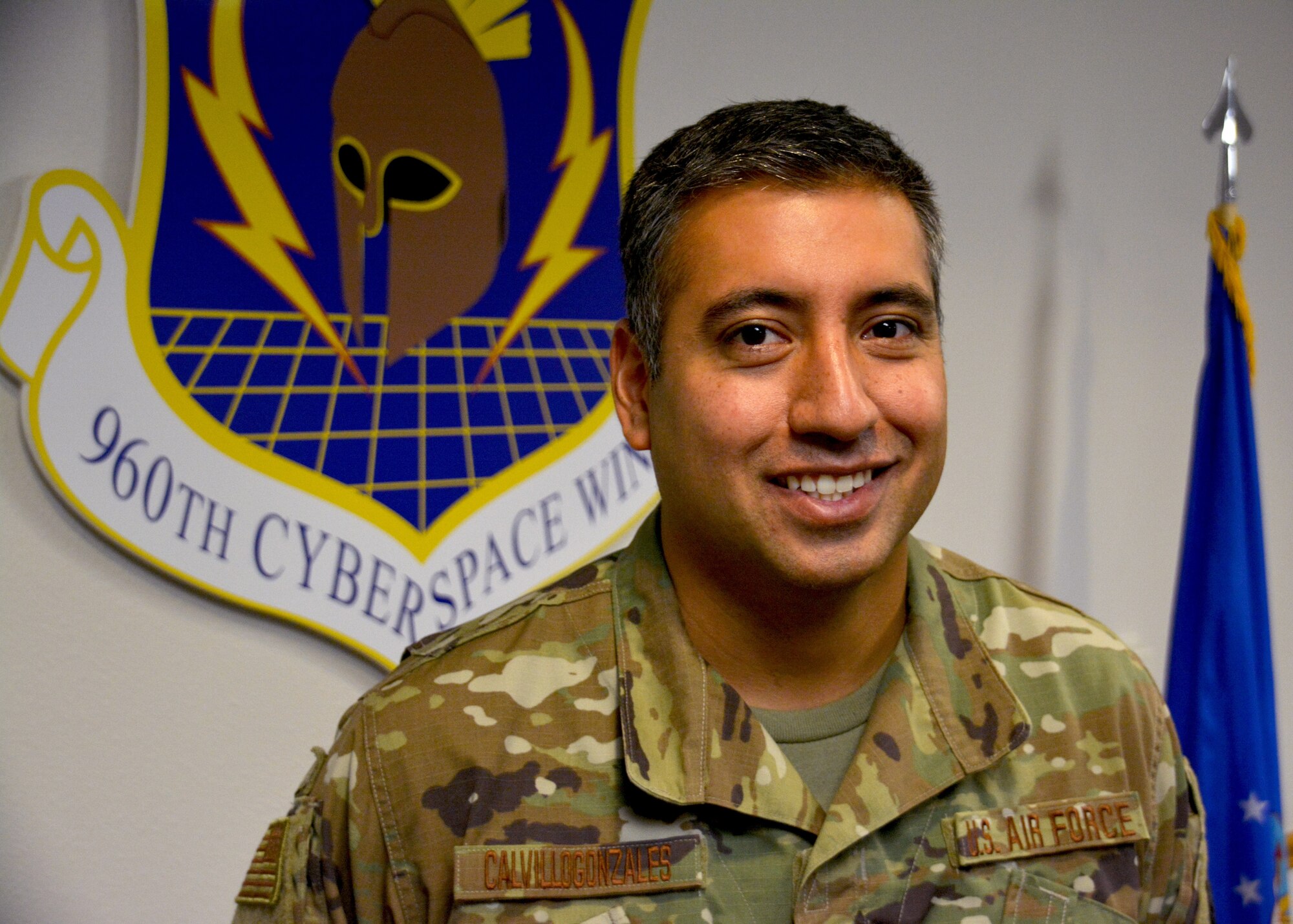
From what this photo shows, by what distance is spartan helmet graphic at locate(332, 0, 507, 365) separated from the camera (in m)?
1.49

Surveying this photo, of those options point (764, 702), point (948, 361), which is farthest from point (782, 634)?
point (948, 361)

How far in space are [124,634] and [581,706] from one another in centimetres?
70

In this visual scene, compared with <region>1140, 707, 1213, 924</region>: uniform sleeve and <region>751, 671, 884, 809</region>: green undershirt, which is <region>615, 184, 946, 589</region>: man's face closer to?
<region>751, 671, 884, 809</region>: green undershirt

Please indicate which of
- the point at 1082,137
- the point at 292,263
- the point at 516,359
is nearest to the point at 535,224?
the point at 516,359

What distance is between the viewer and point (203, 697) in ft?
4.63

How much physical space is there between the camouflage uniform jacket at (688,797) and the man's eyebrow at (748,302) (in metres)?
0.26

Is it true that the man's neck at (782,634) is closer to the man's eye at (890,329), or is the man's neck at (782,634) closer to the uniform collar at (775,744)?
the uniform collar at (775,744)

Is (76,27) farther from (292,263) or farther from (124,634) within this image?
(124,634)

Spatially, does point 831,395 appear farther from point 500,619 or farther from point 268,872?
point 268,872

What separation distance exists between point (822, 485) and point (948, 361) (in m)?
1.17

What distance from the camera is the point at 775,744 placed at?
95 centimetres

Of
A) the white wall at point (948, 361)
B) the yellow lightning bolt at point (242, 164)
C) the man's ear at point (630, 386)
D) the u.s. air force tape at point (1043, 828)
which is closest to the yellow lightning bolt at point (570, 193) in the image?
the white wall at point (948, 361)

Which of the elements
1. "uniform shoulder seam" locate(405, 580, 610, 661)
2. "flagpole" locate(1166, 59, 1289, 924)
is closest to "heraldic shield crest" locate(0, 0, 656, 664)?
"uniform shoulder seam" locate(405, 580, 610, 661)

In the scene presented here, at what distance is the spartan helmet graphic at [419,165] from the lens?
1486 millimetres
